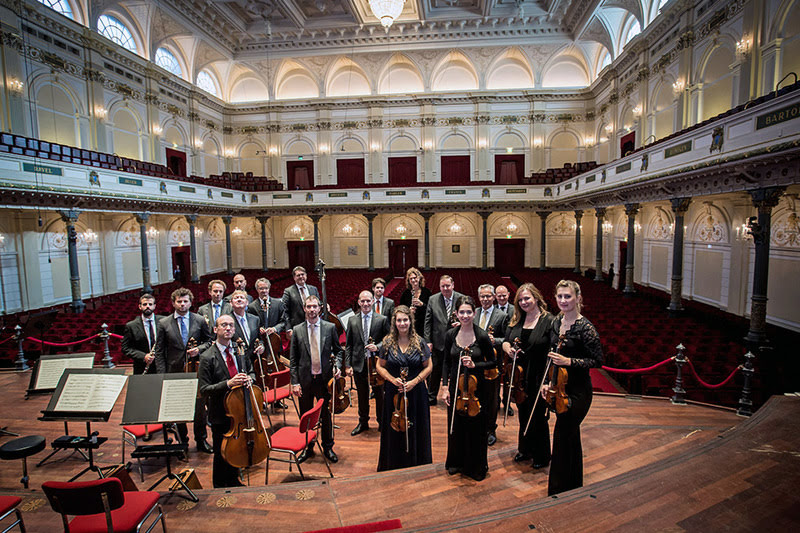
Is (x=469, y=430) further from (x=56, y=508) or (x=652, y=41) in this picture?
(x=652, y=41)

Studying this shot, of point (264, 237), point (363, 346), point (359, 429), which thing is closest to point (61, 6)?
point (264, 237)

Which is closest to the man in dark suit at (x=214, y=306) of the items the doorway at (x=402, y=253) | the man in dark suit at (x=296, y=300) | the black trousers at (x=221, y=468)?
the man in dark suit at (x=296, y=300)

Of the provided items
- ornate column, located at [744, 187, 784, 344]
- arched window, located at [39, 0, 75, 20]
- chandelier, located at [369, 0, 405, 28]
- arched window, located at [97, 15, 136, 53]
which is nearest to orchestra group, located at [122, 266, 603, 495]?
ornate column, located at [744, 187, 784, 344]

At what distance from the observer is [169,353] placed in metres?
4.52

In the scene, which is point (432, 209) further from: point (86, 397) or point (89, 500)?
point (89, 500)

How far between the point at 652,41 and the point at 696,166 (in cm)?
914

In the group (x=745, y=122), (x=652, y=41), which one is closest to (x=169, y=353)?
(x=745, y=122)

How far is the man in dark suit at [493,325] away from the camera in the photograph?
4.26 meters

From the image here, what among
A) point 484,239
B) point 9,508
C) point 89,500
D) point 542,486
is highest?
point 484,239

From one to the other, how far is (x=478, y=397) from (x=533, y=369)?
2.22 feet

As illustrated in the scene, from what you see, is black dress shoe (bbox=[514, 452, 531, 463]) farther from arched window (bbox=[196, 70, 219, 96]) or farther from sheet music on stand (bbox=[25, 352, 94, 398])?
arched window (bbox=[196, 70, 219, 96])

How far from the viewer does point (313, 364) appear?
4180mm

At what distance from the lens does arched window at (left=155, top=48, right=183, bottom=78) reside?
64.0ft

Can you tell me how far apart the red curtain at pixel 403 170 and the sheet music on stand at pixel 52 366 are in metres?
21.0
